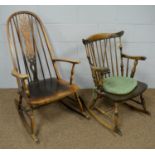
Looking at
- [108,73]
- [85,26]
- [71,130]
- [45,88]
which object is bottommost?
[71,130]

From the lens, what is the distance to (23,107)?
87.4 inches

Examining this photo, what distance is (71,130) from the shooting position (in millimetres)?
1949

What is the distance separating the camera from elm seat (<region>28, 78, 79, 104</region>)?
1.75m

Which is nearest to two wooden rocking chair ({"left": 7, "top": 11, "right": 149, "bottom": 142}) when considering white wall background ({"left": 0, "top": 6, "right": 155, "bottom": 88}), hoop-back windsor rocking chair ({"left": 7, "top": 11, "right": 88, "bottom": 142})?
hoop-back windsor rocking chair ({"left": 7, "top": 11, "right": 88, "bottom": 142})

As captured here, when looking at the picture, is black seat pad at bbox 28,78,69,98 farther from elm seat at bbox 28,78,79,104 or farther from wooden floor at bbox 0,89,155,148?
wooden floor at bbox 0,89,155,148

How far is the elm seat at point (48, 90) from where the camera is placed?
5.76 ft

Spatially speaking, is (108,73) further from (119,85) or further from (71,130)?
(71,130)

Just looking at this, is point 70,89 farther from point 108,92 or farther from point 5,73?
point 5,73

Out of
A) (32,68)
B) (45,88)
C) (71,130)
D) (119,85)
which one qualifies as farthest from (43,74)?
(119,85)

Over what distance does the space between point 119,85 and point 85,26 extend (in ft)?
2.97

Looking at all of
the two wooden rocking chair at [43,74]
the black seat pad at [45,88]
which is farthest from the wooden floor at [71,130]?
the black seat pad at [45,88]

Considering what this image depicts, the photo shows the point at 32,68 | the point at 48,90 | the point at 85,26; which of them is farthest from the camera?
the point at 85,26

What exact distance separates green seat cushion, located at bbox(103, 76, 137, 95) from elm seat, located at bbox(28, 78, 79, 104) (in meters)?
0.32

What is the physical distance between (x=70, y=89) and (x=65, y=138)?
47 cm
